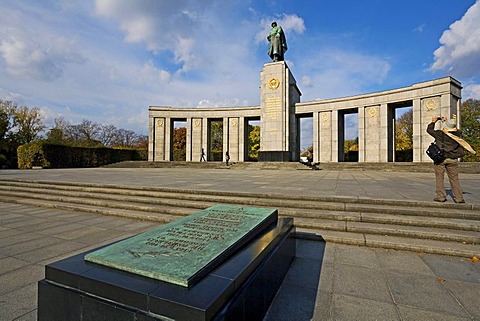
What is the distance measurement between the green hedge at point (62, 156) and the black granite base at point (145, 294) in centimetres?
→ 3162

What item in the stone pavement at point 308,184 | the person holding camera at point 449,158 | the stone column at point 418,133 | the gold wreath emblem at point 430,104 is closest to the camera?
the person holding camera at point 449,158

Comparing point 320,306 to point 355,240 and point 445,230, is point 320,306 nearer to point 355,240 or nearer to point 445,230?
point 355,240

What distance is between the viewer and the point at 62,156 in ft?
95.0

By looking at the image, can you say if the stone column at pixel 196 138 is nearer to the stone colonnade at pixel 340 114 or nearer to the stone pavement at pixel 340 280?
the stone colonnade at pixel 340 114

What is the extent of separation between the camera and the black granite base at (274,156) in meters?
26.8

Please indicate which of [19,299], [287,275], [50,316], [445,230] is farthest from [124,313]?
[445,230]

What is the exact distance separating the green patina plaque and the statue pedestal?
24.2 meters

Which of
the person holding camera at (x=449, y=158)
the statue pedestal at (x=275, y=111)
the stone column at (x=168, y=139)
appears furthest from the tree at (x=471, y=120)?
the stone column at (x=168, y=139)

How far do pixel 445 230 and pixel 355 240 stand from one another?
1.83 metres

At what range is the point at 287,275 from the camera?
11.1 feet

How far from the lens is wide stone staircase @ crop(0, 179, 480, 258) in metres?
4.43

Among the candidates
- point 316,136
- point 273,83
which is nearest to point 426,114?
point 316,136

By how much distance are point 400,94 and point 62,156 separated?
3816cm

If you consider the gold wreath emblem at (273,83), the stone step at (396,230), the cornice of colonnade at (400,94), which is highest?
the gold wreath emblem at (273,83)
